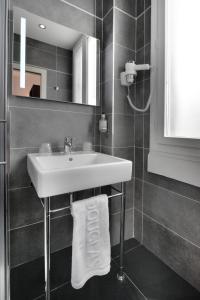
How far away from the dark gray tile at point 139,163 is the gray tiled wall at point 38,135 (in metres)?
0.45

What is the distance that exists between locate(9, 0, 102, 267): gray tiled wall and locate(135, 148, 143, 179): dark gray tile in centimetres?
45

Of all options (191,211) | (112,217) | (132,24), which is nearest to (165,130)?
(191,211)

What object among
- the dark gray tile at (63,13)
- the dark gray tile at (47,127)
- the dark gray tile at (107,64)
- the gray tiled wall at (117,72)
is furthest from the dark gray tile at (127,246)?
the dark gray tile at (63,13)

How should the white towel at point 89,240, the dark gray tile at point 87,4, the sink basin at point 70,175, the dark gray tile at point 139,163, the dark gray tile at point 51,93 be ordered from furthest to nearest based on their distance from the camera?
the dark gray tile at point 139,163 < the dark gray tile at point 87,4 < the dark gray tile at point 51,93 < the white towel at point 89,240 < the sink basin at point 70,175

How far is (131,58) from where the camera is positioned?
144 centimetres

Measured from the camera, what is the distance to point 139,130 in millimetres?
1450

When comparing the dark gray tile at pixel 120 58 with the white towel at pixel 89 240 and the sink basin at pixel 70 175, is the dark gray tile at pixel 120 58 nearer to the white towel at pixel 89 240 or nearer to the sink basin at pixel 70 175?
the sink basin at pixel 70 175

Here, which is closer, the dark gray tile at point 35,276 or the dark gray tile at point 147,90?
the dark gray tile at point 35,276

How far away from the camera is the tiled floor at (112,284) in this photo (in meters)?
0.99

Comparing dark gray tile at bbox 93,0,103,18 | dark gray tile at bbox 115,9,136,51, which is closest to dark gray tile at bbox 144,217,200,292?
dark gray tile at bbox 115,9,136,51

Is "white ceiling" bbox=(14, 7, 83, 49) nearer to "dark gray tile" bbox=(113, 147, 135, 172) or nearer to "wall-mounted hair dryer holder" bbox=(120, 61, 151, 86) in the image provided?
"wall-mounted hair dryer holder" bbox=(120, 61, 151, 86)

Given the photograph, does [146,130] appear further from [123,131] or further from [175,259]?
[175,259]

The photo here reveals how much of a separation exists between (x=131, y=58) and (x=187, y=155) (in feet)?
3.05

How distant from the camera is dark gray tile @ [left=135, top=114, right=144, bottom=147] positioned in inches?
56.2
